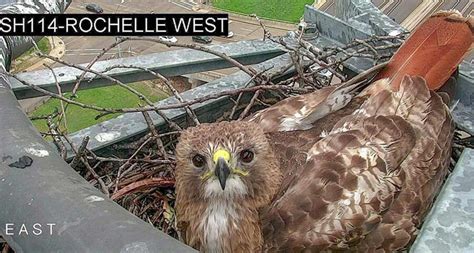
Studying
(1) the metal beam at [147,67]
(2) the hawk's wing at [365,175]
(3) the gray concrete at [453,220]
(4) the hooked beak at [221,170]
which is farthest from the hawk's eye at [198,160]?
(3) the gray concrete at [453,220]

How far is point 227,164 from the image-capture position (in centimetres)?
267

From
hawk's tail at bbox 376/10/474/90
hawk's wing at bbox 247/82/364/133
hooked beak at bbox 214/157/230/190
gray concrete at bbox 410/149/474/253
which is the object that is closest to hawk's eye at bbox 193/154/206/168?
hooked beak at bbox 214/157/230/190

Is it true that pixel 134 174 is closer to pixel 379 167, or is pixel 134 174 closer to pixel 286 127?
pixel 286 127

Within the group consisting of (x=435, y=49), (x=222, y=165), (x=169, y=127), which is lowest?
(x=169, y=127)

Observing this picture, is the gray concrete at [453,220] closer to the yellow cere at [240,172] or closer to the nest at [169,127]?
the yellow cere at [240,172]

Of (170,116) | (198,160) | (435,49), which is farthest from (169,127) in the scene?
(435,49)

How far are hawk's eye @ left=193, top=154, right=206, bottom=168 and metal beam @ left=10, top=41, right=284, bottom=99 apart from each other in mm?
862

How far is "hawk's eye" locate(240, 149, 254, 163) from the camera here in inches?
110

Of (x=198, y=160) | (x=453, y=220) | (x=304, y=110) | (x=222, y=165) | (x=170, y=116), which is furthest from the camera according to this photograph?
(x=170, y=116)

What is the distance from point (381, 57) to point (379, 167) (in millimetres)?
949

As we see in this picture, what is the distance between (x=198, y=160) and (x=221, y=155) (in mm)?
159

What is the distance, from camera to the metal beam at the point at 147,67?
337cm

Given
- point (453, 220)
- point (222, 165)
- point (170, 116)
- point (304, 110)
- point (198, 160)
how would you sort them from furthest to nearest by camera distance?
point (170, 116)
point (304, 110)
point (198, 160)
point (222, 165)
point (453, 220)

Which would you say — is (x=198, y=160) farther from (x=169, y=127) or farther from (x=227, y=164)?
(x=169, y=127)
